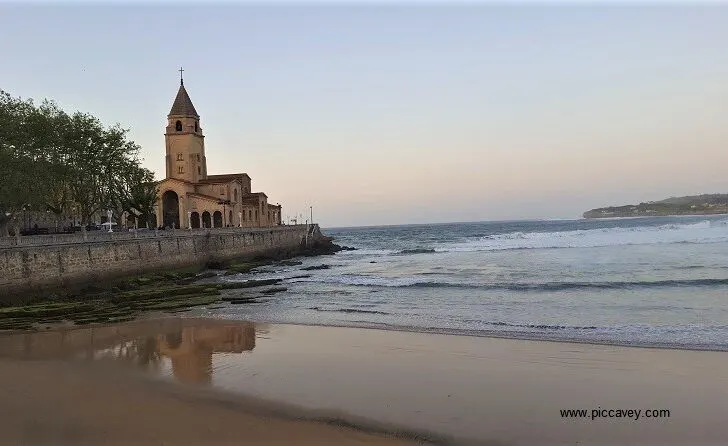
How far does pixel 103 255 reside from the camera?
30.0 metres

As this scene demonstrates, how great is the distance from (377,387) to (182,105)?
55545 millimetres

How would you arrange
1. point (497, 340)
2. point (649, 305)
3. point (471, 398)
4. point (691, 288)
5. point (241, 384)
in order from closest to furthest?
point (471, 398)
point (241, 384)
point (497, 340)
point (649, 305)
point (691, 288)

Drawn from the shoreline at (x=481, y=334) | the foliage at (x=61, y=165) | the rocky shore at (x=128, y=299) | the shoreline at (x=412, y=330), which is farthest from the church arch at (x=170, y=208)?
the shoreline at (x=481, y=334)

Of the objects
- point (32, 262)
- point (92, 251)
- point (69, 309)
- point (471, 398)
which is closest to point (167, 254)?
point (92, 251)

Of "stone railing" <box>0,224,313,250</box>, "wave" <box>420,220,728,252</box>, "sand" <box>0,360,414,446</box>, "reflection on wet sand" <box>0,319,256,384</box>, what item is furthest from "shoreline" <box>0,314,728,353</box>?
"wave" <box>420,220,728,252</box>

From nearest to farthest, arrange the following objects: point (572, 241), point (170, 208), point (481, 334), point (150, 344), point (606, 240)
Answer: point (150, 344) < point (481, 334) < point (170, 208) < point (606, 240) < point (572, 241)

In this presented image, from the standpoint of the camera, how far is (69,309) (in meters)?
20.9

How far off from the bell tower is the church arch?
309cm

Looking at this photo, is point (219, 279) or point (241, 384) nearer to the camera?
point (241, 384)

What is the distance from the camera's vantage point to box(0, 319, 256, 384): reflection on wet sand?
13.2 meters

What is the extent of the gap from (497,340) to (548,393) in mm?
4898

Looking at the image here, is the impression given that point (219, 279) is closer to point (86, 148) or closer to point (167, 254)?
point (167, 254)

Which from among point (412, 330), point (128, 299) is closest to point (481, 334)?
point (412, 330)

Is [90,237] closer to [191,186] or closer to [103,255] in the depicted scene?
[103,255]
